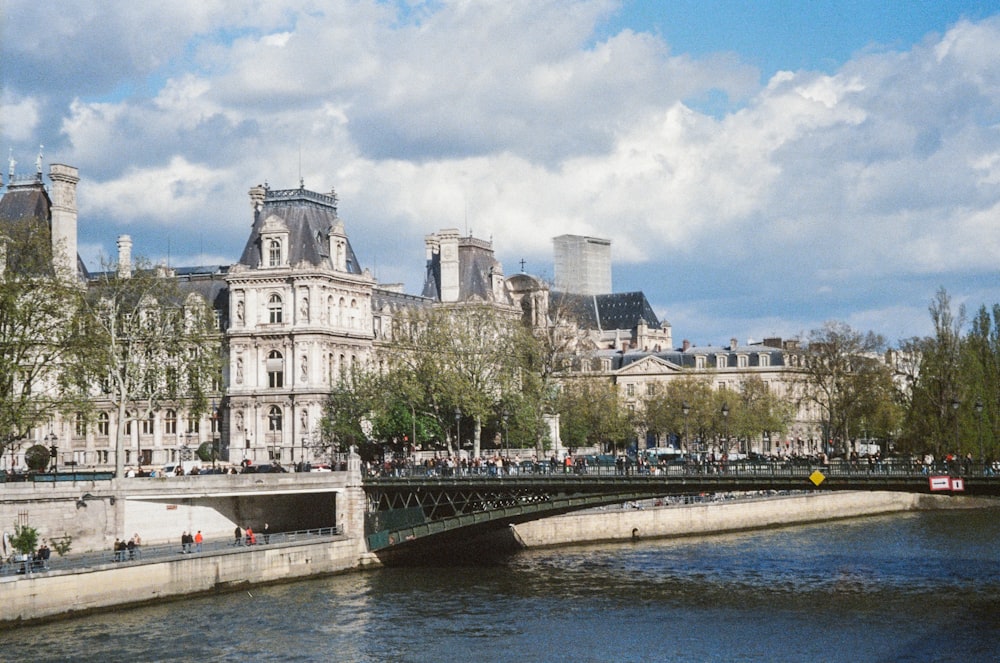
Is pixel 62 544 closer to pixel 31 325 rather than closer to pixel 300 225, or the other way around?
pixel 31 325

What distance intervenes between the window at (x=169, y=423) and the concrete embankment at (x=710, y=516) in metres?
39.2

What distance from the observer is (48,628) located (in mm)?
50312

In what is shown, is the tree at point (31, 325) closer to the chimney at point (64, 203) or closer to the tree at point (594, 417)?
the chimney at point (64, 203)

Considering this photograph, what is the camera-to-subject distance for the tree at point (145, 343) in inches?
2945

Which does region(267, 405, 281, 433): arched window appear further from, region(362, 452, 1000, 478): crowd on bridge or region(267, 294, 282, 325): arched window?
region(362, 452, 1000, 478): crowd on bridge

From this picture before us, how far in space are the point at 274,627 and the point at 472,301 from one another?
213 feet

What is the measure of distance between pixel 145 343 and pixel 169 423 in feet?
97.9

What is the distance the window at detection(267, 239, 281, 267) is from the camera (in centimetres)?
10312

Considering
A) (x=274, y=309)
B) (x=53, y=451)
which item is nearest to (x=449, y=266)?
(x=274, y=309)

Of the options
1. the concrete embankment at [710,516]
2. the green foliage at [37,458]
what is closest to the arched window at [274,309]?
the green foliage at [37,458]

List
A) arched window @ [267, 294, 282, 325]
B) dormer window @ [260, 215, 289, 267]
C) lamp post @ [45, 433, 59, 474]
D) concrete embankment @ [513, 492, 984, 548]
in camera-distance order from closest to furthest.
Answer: lamp post @ [45, 433, 59, 474] < concrete embankment @ [513, 492, 984, 548] < dormer window @ [260, 215, 289, 267] < arched window @ [267, 294, 282, 325]

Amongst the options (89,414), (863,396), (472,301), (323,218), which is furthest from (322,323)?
(863,396)

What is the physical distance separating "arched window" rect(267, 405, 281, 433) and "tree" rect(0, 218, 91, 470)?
30.7 m

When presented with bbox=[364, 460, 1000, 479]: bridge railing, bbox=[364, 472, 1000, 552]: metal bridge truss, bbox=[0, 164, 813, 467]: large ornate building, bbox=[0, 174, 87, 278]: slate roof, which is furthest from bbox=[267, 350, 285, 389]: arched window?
bbox=[364, 472, 1000, 552]: metal bridge truss
